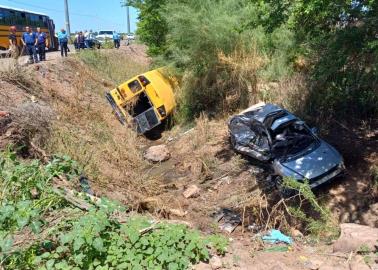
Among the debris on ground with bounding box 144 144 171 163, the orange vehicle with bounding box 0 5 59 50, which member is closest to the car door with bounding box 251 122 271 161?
the debris on ground with bounding box 144 144 171 163

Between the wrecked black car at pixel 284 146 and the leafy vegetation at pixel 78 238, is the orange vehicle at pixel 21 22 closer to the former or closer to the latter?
the wrecked black car at pixel 284 146

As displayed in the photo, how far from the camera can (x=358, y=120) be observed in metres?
12.5

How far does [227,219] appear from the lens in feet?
29.3

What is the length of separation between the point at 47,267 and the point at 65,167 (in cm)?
160

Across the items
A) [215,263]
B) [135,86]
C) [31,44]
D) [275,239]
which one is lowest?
[275,239]

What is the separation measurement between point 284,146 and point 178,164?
4049mm

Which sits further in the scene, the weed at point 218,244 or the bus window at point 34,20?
the bus window at point 34,20

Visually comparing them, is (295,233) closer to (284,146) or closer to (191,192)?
(284,146)

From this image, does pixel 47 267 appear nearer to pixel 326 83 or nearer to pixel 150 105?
pixel 326 83

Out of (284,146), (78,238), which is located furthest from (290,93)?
(78,238)

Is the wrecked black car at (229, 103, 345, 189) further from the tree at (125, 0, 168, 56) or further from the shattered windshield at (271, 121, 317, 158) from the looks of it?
the tree at (125, 0, 168, 56)

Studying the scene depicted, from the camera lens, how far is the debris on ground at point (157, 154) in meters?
13.6

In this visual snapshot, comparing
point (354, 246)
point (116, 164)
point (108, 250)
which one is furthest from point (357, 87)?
point (108, 250)

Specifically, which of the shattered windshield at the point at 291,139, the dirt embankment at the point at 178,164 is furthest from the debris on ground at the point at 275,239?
the shattered windshield at the point at 291,139
